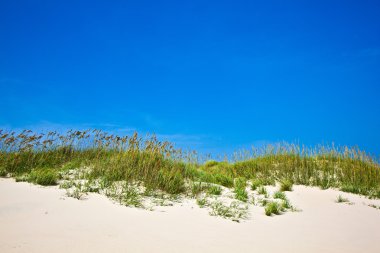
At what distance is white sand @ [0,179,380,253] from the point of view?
13.9 feet

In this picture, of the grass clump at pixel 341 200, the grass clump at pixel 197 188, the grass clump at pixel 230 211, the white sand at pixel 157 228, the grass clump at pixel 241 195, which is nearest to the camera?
the white sand at pixel 157 228

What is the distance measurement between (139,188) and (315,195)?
5.27m

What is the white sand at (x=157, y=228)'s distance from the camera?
167 inches

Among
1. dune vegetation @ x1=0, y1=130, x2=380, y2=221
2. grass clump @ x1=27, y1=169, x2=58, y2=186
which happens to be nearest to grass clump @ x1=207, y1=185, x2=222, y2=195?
dune vegetation @ x1=0, y1=130, x2=380, y2=221

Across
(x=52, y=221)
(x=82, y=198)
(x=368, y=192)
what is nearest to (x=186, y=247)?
(x=52, y=221)

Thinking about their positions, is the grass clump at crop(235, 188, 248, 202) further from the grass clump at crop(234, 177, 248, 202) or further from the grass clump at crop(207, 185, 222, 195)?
the grass clump at crop(207, 185, 222, 195)

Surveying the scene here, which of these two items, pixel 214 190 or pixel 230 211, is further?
pixel 214 190

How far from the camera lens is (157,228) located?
522 cm

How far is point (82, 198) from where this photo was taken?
650 cm

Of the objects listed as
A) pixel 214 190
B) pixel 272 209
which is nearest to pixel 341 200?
pixel 272 209

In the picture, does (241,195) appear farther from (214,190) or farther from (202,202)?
(202,202)

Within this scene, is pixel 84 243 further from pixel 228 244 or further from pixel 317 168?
pixel 317 168

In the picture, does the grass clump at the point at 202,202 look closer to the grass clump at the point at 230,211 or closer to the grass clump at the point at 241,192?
the grass clump at the point at 230,211

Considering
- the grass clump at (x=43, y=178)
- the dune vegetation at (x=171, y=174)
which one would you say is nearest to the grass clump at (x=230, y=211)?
the dune vegetation at (x=171, y=174)
